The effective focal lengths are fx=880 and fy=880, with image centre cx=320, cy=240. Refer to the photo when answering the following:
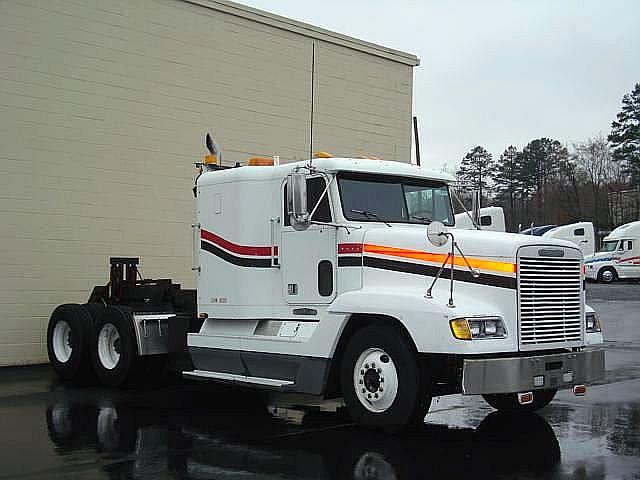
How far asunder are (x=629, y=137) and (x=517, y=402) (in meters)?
69.7

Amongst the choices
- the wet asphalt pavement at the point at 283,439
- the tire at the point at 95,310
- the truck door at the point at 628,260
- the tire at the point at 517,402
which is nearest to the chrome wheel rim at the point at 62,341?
the tire at the point at 95,310

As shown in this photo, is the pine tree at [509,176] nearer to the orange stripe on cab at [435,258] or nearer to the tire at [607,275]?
the tire at [607,275]

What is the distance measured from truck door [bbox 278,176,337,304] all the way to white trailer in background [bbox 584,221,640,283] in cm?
3652

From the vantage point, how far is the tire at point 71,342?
13117 mm

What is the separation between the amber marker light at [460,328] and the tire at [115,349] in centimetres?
557

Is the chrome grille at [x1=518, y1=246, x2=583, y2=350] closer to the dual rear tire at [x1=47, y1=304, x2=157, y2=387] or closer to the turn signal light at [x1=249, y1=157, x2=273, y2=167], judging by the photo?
the turn signal light at [x1=249, y1=157, x2=273, y2=167]

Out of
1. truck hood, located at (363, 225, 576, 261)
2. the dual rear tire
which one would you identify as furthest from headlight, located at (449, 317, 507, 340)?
the dual rear tire

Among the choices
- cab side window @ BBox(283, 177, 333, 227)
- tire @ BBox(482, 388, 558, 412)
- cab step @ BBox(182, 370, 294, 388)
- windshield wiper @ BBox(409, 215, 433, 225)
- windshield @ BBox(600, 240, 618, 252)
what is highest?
windshield @ BBox(600, 240, 618, 252)

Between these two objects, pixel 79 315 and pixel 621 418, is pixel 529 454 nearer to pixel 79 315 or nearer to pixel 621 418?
pixel 621 418

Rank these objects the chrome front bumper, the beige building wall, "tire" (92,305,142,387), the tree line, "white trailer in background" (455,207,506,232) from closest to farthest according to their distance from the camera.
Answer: the chrome front bumper → "white trailer in background" (455,207,506,232) → "tire" (92,305,142,387) → the beige building wall → the tree line

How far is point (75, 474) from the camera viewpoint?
7359 mm

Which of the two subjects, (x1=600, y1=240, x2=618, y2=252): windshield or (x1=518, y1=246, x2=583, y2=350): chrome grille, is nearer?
(x1=518, y1=246, x2=583, y2=350): chrome grille

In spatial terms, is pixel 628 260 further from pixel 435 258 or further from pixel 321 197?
pixel 435 258

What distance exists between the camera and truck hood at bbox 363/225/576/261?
29.0 ft
